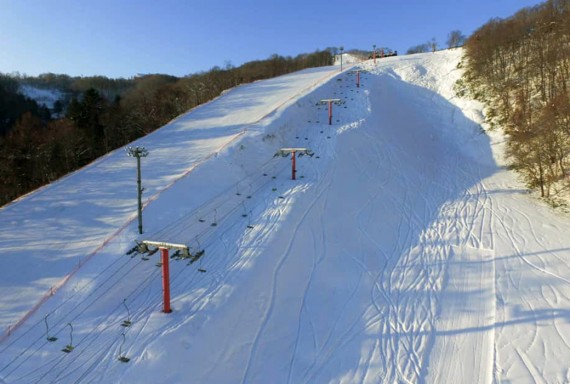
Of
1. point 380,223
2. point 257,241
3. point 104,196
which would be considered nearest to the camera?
point 257,241

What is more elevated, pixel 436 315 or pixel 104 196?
pixel 104 196

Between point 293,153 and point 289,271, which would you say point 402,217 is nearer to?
point 293,153

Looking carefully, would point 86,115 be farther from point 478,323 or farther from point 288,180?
point 478,323

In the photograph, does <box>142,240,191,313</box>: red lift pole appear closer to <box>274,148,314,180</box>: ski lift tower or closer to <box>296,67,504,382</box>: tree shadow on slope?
<box>296,67,504,382</box>: tree shadow on slope

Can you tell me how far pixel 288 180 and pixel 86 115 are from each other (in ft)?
89.9

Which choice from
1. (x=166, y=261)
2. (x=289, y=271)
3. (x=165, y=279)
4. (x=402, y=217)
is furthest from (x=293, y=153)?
(x=165, y=279)

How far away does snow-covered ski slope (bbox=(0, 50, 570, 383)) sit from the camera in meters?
7.47

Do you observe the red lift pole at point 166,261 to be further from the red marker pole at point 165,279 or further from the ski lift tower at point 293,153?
the ski lift tower at point 293,153

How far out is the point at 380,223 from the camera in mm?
13617

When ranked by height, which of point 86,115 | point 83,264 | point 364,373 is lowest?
point 364,373

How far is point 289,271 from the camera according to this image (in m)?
10.3

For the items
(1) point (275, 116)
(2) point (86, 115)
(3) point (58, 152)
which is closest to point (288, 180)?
(1) point (275, 116)

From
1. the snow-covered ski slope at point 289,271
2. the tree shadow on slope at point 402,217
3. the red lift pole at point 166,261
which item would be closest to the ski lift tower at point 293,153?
the snow-covered ski slope at point 289,271

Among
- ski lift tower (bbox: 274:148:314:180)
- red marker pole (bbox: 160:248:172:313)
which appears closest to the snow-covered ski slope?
red marker pole (bbox: 160:248:172:313)
